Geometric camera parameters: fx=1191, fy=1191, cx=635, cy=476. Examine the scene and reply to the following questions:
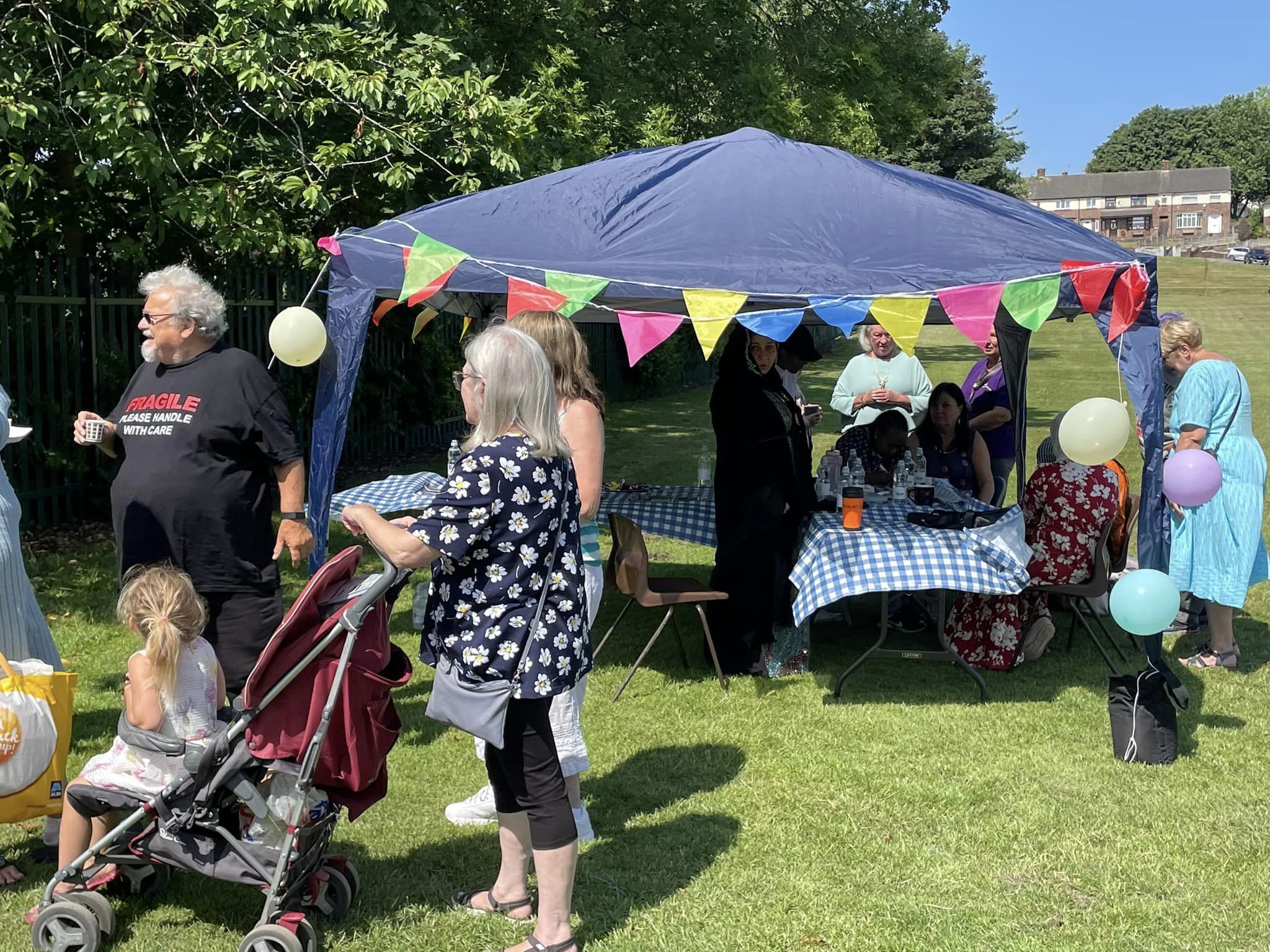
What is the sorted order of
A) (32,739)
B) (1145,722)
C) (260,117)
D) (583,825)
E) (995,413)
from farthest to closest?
(260,117) → (995,413) → (1145,722) → (583,825) → (32,739)

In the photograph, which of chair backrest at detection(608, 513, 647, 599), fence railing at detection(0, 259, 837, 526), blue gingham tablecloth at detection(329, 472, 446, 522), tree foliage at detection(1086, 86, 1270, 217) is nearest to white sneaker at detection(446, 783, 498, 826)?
chair backrest at detection(608, 513, 647, 599)

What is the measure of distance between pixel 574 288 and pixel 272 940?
9.63 feet

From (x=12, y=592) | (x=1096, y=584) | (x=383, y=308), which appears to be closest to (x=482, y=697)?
(x=12, y=592)

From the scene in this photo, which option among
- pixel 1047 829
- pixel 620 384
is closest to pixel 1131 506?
pixel 1047 829

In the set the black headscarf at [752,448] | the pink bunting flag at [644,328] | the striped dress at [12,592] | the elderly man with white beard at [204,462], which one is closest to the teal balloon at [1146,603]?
the black headscarf at [752,448]

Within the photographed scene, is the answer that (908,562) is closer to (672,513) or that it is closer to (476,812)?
(672,513)

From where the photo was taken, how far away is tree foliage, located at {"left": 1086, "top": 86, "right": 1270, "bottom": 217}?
109m

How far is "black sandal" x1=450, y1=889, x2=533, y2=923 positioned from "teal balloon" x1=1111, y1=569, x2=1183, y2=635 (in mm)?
2382

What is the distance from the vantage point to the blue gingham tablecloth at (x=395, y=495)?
20.8 ft

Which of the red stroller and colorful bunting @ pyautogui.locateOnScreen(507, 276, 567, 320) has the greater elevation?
colorful bunting @ pyautogui.locateOnScreen(507, 276, 567, 320)

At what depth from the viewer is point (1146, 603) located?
14.2ft

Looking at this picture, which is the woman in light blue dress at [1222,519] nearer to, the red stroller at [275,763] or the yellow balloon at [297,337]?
the yellow balloon at [297,337]

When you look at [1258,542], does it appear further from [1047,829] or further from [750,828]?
[750,828]

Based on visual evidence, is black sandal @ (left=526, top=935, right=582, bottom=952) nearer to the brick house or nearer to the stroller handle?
the stroller handle
